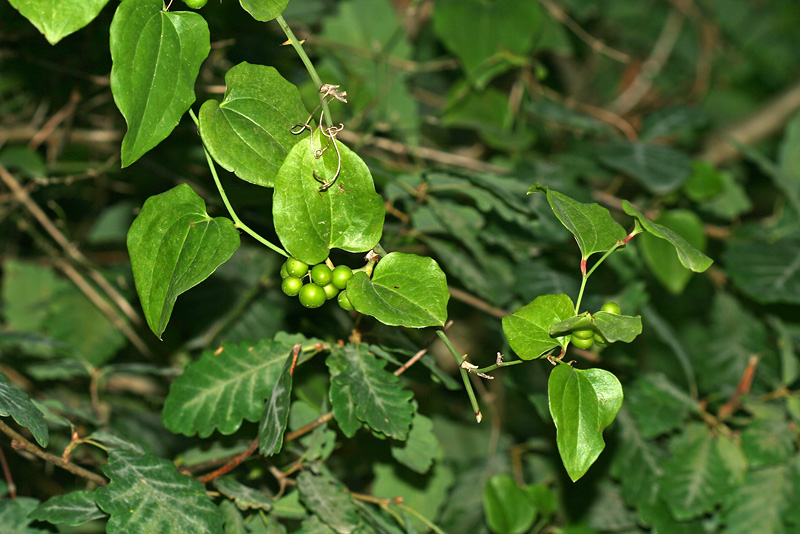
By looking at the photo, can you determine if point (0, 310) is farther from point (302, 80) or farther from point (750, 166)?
point (750, 166)

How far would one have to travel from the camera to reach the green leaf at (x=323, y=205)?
0.68 meters

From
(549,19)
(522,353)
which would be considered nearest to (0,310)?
(522,353)

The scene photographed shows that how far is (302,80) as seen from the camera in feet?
4.68

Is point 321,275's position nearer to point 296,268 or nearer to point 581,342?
point 296,268

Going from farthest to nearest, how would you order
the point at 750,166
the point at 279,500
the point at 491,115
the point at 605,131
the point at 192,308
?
the point at 750,166, the point at 491,115, the point at 605,131, the point at 192,308, the point at 279,500

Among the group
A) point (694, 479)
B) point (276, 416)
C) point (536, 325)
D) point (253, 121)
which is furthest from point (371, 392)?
point (694, 479)

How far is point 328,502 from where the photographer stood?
33.9 inches

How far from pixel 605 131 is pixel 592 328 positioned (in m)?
1.05

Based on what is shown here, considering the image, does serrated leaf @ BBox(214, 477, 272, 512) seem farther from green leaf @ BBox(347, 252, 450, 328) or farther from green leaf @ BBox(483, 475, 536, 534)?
green leaf @ BBox(483, 475, 536, 534)

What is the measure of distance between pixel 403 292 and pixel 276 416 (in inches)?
8.6

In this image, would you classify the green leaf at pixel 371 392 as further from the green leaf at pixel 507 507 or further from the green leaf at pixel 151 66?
the green leaf at pixel 507 507

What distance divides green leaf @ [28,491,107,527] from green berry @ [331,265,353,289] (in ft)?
1.27

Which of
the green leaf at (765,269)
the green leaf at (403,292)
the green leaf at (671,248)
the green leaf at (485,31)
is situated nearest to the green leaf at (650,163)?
the green leaf at (671,248)

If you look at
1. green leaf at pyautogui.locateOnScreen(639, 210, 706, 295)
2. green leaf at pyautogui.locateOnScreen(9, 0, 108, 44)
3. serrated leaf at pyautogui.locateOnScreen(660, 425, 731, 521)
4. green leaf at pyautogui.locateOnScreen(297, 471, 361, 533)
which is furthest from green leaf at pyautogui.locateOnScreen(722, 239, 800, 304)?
green leaf at pyautogui.locateOnScreen(9, 0, 108, 44)
